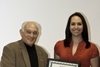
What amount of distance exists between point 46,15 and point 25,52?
1128mm

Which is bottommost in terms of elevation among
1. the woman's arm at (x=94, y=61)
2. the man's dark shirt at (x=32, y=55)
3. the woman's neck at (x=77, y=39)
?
the woman's arm at (x=94, y=61)

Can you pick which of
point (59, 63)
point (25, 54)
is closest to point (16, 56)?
point (25, 54)

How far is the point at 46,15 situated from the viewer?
313 cm

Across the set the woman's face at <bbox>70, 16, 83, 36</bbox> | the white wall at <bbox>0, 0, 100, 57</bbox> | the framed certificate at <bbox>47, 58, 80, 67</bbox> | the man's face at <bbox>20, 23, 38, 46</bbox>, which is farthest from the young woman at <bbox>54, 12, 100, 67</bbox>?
the white wall at <bbox>0, 0, 100, 57</bbox>

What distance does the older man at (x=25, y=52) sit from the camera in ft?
6.55

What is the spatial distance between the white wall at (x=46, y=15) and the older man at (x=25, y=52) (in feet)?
2.97

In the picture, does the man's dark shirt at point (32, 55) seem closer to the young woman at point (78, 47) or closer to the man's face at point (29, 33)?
the man's face at point (29, 33)

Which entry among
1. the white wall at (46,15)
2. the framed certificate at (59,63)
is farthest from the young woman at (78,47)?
the white wall at (46,15)

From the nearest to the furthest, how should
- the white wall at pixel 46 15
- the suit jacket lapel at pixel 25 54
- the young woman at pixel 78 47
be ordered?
the suit jacket lapel at pixel 25 54 → the young woman at pixel 78 47 → the white wall at pixel 46 15

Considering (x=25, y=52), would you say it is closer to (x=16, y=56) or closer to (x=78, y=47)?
(x=16, y=56)

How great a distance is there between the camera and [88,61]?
2.27m

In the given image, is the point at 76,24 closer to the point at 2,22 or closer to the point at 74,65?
the point at 74,65

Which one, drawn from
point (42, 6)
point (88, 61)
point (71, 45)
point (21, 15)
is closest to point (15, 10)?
point (21, 15)

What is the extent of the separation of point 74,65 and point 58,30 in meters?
1.11
